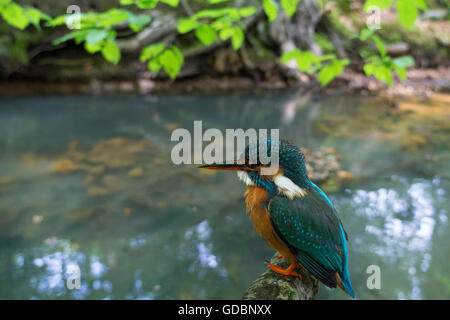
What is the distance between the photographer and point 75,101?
9414 mm

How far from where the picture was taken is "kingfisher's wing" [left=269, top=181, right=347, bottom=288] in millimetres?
1688

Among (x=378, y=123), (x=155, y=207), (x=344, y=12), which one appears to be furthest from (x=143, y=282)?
(x=344, y=12)

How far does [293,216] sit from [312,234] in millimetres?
151

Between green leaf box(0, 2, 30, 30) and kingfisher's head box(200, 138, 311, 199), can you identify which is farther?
green leaf box(0, 2, 30, 30)

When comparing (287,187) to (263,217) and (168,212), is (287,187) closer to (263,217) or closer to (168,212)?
(263,217)

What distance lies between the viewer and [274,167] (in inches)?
67.3

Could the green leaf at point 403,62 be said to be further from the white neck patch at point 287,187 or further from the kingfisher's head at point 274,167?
the white neck patch at point 287,187

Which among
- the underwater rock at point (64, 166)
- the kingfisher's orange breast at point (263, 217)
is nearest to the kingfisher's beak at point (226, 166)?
the kingfisher's orange breast at point (263, 217)

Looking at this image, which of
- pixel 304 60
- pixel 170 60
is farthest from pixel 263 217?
pixel 170 60

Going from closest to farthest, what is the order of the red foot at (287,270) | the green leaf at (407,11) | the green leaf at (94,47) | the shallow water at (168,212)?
the green leaf at (407,11), the red foot at (287,270), the green leaf at (94,47), the shallow water at (168,212)

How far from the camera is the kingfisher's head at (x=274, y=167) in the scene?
5.53 feet

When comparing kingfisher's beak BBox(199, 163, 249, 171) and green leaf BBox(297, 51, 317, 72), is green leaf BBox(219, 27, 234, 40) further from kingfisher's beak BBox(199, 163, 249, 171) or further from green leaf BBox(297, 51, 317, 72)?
kingfisher's beak BBox(199, 163, 249, 171)

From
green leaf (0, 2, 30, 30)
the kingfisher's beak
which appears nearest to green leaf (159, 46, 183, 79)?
the kingfisher's beak
